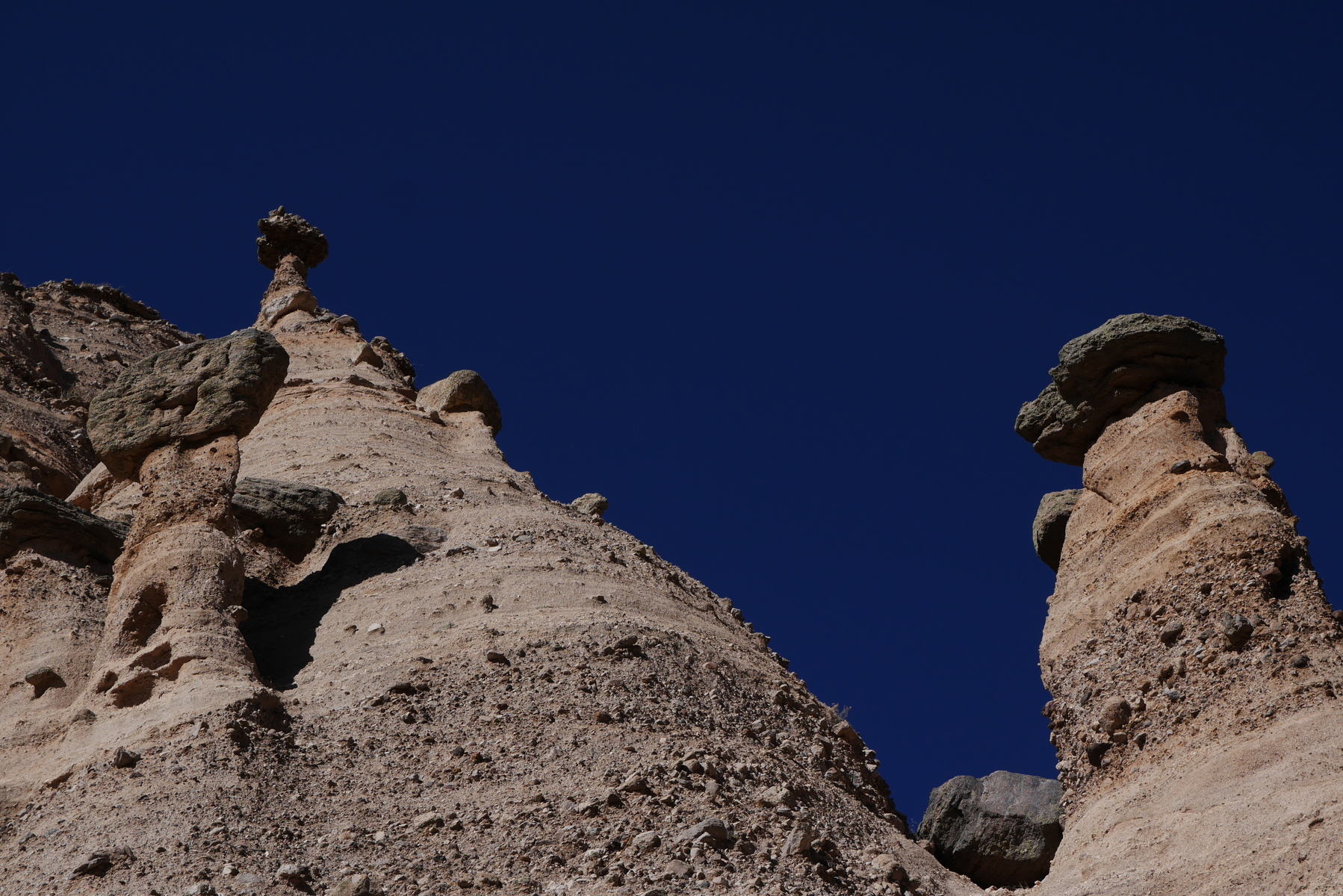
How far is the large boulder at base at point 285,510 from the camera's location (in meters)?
16.4

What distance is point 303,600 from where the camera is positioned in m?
15.3

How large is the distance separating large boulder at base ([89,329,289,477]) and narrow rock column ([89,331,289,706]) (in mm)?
12

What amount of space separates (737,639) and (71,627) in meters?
6.41

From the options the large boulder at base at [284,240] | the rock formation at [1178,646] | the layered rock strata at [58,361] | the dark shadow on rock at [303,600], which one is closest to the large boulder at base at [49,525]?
the dark shadow on rock at [303,600]

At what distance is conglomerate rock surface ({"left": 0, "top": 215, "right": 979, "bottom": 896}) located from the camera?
10.2 m

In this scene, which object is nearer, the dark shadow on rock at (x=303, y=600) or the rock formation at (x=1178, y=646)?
the rock formation at (x=1178, y=646)

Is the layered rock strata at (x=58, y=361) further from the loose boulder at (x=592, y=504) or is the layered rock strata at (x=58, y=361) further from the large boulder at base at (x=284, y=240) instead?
the loose boulder at (x=592, y=504)

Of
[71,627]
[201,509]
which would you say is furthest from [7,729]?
[201,509]

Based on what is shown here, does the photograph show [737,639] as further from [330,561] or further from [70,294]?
[70,294]

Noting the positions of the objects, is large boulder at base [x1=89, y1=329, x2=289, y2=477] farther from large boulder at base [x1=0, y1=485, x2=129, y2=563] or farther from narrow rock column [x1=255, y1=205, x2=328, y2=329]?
narrow rock column [x1=255, y1=205, x2=328, y2=329]

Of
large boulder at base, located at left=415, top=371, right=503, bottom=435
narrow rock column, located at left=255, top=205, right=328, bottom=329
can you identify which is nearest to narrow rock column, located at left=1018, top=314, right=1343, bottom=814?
large boulder at base, located at left=415, top=371, right=503, bottom=435

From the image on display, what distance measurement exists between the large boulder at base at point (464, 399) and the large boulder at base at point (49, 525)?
6.56m

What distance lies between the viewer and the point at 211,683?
40.9 ft

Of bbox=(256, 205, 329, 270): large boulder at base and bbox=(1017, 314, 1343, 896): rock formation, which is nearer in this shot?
bbox=(1017, 314, 1343, 896): rock formation
